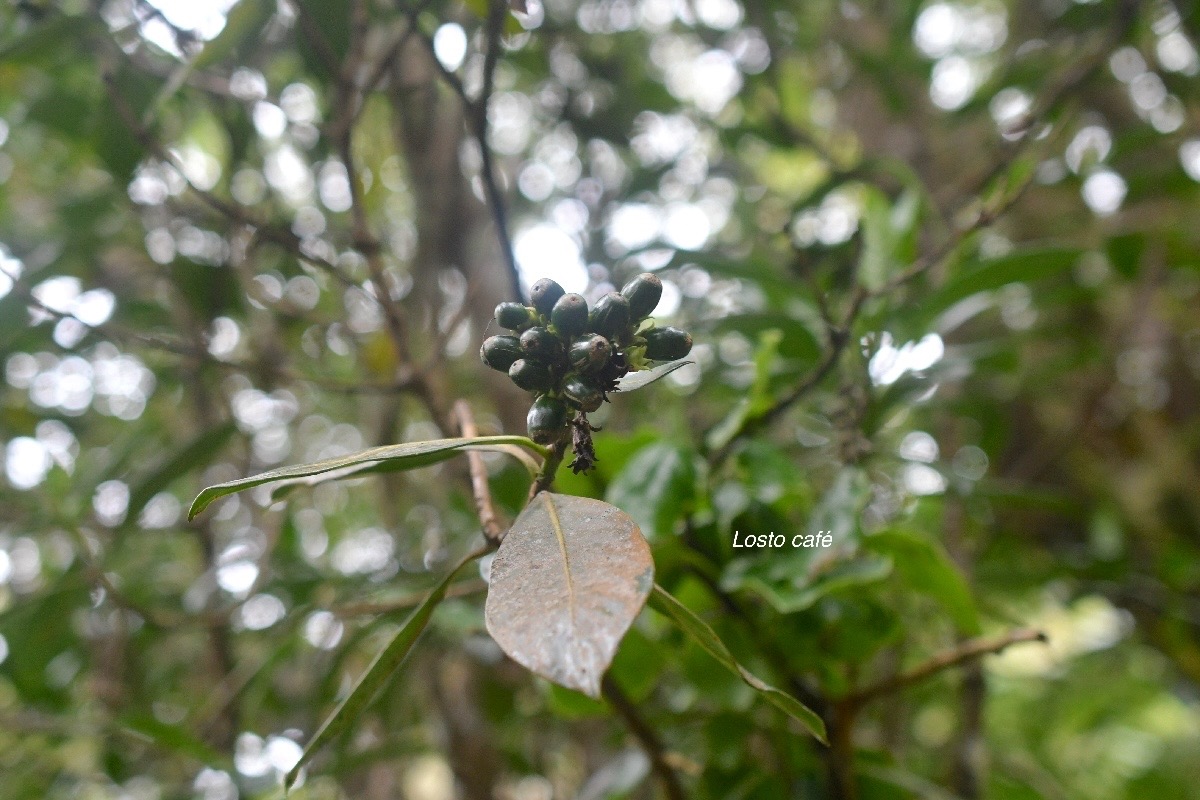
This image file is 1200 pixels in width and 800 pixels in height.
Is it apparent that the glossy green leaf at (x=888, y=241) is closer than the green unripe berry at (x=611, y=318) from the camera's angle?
No

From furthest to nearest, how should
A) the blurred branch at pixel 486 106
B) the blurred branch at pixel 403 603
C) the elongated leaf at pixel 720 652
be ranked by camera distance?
the blurred branch at pixel 403 603
the blurred branch at pixel 486 106
the elongated leaf at pixel 720 652

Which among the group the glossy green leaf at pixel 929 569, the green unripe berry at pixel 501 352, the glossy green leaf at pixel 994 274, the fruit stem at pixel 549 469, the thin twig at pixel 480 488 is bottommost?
the glossy green leaf at pixel 929 569

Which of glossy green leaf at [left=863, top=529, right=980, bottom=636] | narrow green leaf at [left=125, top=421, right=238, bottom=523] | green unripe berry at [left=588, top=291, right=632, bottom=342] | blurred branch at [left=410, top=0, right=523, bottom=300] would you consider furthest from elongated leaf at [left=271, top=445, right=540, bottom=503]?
narrow green leaf at [left=125, top=421, right=238, bottom=523]

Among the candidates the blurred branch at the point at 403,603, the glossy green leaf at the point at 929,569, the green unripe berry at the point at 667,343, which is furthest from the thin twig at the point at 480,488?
the glossy green leaf at the point at 929,569

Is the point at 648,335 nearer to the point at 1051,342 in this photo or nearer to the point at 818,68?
the point at 1051,342

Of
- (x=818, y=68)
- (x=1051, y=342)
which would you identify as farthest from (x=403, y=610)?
(x=818, y=68)

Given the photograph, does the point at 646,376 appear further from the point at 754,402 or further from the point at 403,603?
the point at 403,603

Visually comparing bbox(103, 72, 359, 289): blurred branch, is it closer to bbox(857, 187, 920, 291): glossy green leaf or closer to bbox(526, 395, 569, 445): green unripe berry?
bbox(526, 395, 569, 445): green unripe berry

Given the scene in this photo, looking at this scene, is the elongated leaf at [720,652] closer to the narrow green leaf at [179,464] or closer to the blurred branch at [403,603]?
the blurred branch at [403,603]
